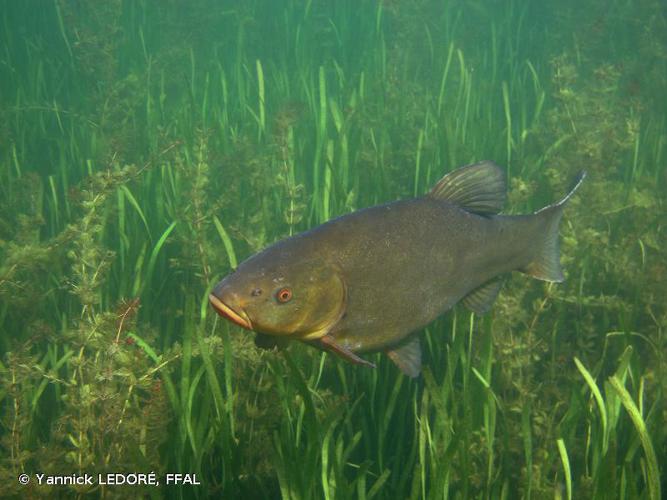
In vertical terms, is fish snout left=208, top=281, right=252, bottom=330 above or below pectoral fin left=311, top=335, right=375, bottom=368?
above

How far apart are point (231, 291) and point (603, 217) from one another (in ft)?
15.0

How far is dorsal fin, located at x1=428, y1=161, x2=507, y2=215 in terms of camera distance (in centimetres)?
313

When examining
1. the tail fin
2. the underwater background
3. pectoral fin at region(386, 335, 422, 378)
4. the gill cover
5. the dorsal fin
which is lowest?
the underwater background

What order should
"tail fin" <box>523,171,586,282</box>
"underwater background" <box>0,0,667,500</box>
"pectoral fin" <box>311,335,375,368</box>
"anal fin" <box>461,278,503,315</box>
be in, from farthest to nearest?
1. "tail fin" <box>523,171,586,282</box>
2. "anal fin" <box>461,278,503,315</box>
3. "underwater background" <box>0,0,667,500</box>
4. "pectoral fin" <box>311,335,375,368</box>

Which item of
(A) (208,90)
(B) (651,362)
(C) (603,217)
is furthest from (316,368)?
(A) (208,90)

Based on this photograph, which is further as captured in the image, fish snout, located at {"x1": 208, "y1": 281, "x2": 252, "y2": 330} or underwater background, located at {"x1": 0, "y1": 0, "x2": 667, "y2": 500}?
underwater background, located at {"x1": 0, "y1": 0, "x2": 667, "y2": 500}

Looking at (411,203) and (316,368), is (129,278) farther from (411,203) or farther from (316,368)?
(411,203)

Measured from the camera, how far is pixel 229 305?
2408 mm

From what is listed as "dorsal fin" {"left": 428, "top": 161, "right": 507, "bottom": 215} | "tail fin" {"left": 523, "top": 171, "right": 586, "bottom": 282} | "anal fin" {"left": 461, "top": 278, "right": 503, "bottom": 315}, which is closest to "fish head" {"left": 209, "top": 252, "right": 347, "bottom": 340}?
"dorsal fin" {"left": 428, "top": 161, "right": 507, "bottom": 215}

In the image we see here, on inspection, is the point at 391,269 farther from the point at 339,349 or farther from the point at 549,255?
the point at 549,255

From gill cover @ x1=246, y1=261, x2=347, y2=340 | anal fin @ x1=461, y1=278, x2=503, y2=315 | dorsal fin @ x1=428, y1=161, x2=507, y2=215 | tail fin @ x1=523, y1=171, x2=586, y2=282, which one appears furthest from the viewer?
tail fin @ x1=523, y1=171, x2=586, y2=282

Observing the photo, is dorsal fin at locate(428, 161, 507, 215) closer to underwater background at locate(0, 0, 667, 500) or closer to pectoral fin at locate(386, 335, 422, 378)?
underwater background at locate(0, 0, 667, 500)

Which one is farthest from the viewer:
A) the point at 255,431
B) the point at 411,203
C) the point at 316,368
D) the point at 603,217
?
the point at 603,217

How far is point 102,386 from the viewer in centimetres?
284
